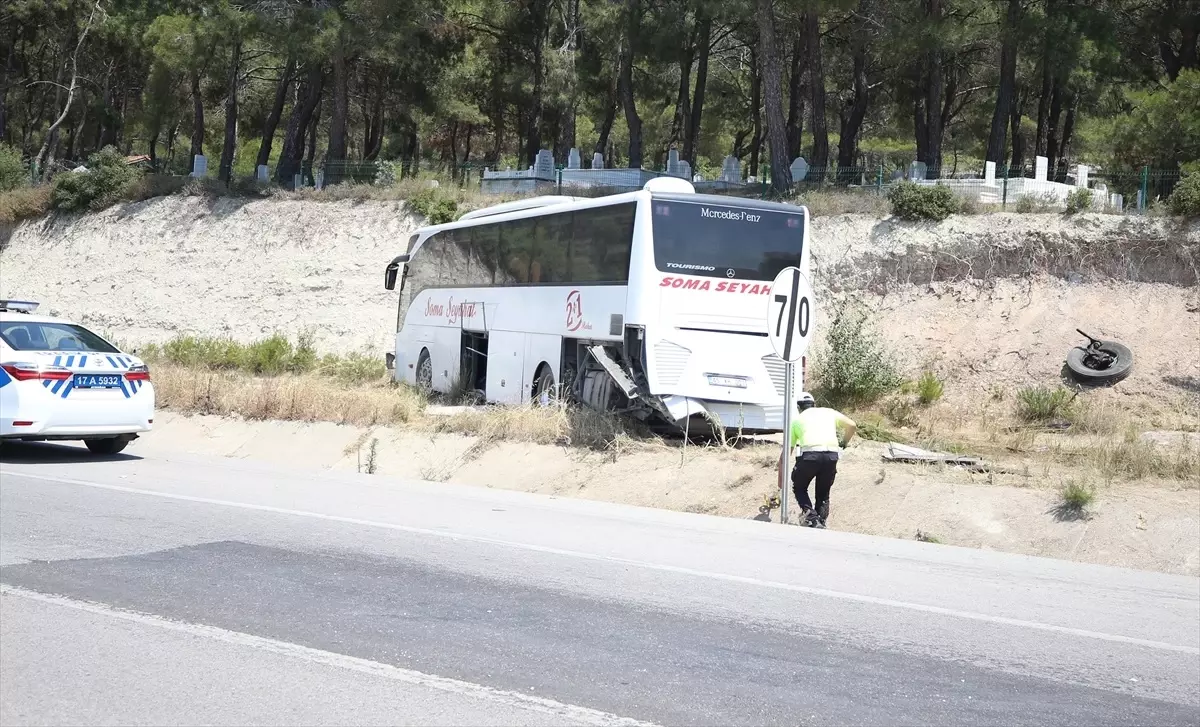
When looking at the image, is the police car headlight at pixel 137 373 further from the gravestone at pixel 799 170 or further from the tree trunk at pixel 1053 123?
the tree trunk at pixel 1053 123

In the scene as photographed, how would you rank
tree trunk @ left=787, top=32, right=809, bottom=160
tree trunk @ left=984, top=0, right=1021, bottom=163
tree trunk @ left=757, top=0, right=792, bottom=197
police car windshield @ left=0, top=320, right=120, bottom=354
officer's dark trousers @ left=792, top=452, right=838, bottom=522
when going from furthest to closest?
tree trunk @ left=787, top=32, right=809, bottom=160 → tree trunk @ left=984, top=0, right=1021, bottom=163 → tree trunk @ left=757, top=0, right=792, bottom=197 → police car windshield @ left=0, top=320, right=120, bottom=354 → officer's dark trousers @ left=792, top=452, right=838, bottom=522

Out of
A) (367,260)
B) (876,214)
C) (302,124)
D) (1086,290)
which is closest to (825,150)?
(876,214)

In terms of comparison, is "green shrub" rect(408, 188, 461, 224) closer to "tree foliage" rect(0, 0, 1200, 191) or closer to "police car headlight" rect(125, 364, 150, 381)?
"tree foliage" rect(0, 0, 1200, 191)

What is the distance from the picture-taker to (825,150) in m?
39.4

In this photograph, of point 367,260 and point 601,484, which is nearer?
→ point 601,484

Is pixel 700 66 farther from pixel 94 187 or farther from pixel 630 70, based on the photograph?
pixel 94 187

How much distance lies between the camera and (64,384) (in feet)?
47.0

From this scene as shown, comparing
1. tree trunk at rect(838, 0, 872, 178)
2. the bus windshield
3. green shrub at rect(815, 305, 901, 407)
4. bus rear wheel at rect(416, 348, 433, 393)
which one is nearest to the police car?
the bus windshield

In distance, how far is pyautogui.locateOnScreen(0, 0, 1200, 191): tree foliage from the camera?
107 feet

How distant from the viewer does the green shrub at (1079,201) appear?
95.8ft

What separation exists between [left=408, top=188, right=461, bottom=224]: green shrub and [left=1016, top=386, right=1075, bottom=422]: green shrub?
19053mm

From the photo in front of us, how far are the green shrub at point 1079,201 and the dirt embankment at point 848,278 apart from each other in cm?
25

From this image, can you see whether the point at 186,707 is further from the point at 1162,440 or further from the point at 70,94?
the point at 70,94

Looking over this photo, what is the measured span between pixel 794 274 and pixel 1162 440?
10.9m
